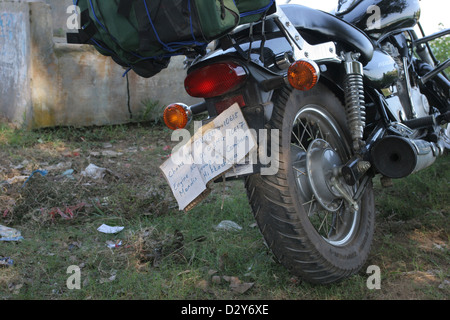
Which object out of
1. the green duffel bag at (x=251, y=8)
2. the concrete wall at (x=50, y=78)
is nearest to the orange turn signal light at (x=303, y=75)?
the green duffel bag at (x=251, y=8)

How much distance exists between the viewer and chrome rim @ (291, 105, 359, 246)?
243 centimetres

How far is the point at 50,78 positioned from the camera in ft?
18.4

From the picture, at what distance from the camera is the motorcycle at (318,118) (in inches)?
84.7

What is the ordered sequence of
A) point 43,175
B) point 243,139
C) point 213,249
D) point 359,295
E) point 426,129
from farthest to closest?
point 43,175 → point 426,129 → point 213,249 → point 359,295 → point 243,139

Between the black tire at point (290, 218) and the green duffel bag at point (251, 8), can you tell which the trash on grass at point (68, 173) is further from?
the green duffel bag at point (251, 8)

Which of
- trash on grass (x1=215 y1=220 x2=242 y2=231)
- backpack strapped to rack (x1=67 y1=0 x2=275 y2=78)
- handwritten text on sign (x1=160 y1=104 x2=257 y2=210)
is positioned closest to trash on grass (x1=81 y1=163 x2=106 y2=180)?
trash on grass (x1=215 y1=220 x2=242 y2=231)

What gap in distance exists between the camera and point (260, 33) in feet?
7.55

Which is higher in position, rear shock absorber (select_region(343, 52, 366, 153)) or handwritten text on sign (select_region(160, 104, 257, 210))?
rear shock absorber (select_region(343, 52, 366, 153))

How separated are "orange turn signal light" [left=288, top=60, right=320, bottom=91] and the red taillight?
8.3 inches

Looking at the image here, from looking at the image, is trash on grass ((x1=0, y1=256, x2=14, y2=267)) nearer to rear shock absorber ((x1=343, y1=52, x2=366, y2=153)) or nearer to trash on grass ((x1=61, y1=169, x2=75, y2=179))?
trash on grass ((x1=61, y1=169, x2=75, y2=179))

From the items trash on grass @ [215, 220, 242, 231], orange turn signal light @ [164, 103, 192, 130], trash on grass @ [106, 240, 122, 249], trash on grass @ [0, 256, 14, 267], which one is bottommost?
trash on grass @ [0, 256, 14, 267]

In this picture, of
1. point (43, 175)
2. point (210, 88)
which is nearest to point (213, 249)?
point (210, 88)

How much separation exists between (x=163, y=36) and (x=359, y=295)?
1.50 meters
